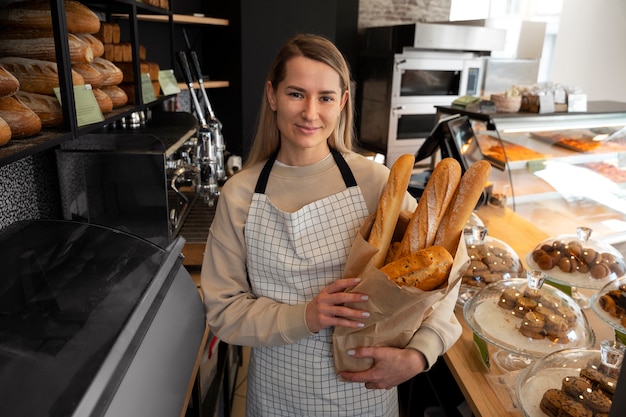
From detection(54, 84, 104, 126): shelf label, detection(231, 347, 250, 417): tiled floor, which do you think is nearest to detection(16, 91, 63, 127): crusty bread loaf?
detection(54, 84, 104, 126): shelf label

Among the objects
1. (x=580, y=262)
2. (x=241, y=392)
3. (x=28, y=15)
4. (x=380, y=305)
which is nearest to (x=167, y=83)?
(x=28, y=15)

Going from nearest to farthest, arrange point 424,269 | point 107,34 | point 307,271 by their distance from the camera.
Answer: point 424,269 < point 307,271 < point 107,34

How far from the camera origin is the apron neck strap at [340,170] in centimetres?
114

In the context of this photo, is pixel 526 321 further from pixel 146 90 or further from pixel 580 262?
pixel 146 90

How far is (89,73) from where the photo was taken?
1.37 m

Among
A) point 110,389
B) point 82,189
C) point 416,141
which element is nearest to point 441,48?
point 416,141

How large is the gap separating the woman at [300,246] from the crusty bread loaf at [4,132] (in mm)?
454

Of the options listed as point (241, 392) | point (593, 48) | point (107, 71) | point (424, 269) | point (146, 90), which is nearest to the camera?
point (424, 269)

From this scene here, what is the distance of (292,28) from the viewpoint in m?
3.79

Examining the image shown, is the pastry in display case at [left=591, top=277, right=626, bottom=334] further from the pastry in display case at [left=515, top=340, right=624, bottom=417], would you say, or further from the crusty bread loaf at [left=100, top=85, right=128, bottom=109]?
the crusty bread loaf at [left=100, top=85, right=128, bottom=109]

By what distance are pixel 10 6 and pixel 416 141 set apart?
4.47m

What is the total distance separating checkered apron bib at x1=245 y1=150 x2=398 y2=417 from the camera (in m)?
1.10

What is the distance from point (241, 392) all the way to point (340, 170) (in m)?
1.72

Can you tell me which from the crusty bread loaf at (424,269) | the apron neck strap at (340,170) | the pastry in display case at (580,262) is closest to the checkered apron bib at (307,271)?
the apron neck strap at (340,170)
